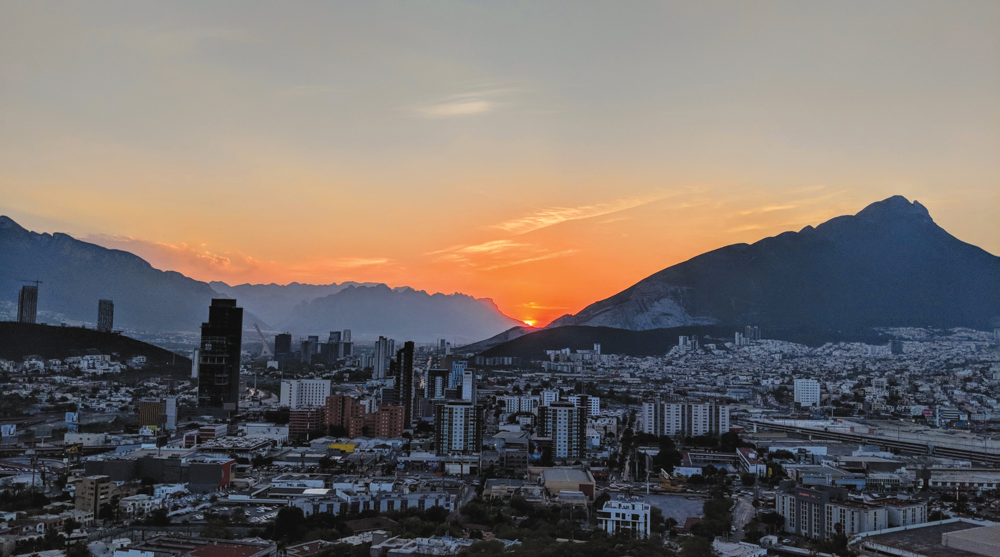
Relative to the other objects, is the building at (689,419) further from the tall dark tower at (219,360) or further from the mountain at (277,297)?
the mountain at (277,297)

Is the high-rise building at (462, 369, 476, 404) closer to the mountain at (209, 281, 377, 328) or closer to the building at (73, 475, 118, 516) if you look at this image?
the building at (73, 475, 118, 516)

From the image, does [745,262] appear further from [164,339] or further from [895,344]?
[164,339]

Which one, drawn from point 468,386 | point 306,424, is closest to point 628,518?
point 306,424

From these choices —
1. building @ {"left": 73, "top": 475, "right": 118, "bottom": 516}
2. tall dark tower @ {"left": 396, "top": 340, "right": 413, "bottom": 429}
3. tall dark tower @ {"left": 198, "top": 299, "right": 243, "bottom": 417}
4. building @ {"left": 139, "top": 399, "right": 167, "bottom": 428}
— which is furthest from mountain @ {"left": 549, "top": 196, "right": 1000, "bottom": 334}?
building @ {"left": 73, "top": 475, "right": 118, "bottom": 516}

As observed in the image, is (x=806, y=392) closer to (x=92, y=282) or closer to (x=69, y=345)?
(x=69, y=345)

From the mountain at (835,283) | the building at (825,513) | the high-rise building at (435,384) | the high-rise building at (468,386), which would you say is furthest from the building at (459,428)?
the mountain at (835,283)

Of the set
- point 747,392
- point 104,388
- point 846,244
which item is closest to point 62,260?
point 104,388
